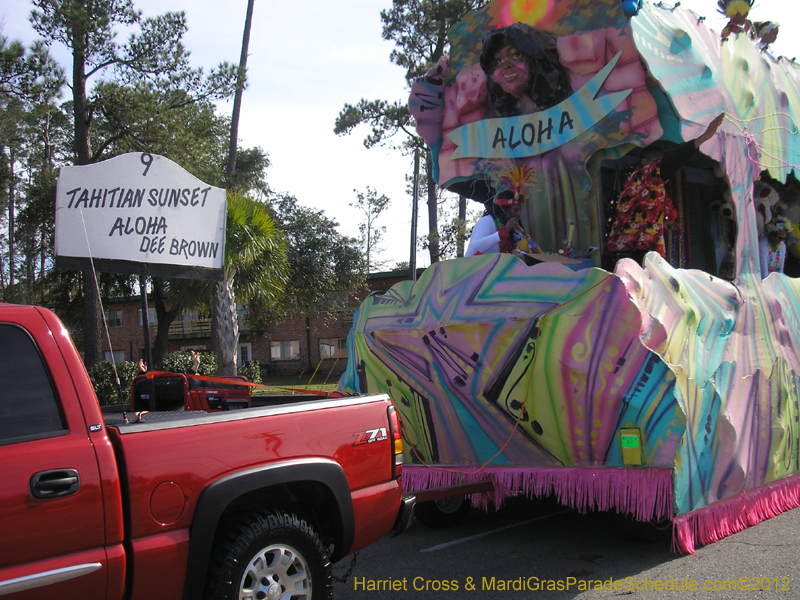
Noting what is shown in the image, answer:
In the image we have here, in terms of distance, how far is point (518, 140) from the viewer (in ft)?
23.6

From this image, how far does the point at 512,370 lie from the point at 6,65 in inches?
723

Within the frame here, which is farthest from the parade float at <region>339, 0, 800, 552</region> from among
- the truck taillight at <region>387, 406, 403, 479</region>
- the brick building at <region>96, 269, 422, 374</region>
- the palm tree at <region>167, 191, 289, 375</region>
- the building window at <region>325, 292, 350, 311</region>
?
the brick building at <region>96, 269, 422, 374</region>

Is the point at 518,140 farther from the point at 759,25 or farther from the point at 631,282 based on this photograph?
the point at 759,25

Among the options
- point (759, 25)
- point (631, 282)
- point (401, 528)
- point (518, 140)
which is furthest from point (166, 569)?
point (759, 25)

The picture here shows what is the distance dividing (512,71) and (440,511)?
4.31 metres

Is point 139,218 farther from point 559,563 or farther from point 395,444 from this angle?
point 559,563

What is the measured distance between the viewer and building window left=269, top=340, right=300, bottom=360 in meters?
39.9

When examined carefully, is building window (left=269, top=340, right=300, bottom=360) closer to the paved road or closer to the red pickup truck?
the paved road

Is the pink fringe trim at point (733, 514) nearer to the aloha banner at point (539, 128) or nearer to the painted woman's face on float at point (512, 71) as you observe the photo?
the aloha banner at point (539, 128)

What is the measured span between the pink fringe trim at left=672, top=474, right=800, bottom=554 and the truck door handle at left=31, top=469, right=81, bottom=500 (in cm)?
410

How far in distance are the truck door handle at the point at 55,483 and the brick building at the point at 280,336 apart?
1101 inches

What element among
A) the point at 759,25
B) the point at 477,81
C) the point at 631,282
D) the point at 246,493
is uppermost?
the point at 759,25

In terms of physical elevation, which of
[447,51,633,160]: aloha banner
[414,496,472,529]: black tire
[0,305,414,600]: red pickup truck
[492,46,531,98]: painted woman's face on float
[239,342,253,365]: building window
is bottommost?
[414,496,472,529]: black tire

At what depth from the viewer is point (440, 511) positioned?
248 inches
